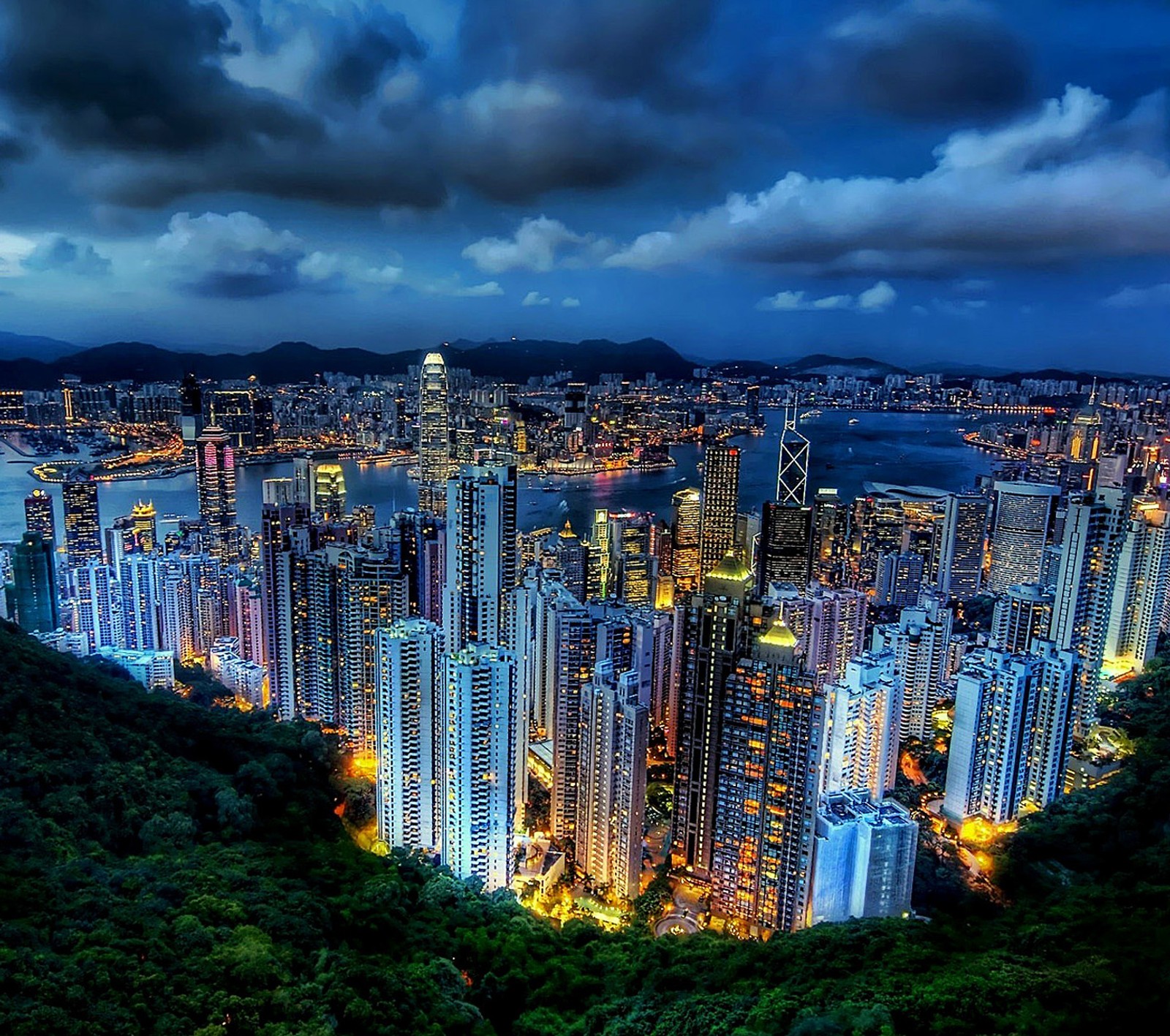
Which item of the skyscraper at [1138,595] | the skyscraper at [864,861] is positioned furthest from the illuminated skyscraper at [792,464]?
the skyscraper at [864,861]

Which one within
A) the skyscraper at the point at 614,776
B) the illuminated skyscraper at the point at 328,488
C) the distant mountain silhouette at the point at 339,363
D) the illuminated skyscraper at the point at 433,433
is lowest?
the skyscraper at the point at 614,776

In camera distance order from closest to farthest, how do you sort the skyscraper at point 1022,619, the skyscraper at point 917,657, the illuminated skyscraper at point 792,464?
the skyscraper at point 1022,619
the skyscraper at point 917,657
the illuminated skyscraper at point 792,464

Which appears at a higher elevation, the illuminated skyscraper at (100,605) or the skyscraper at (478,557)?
the skyscraper at (478,557)

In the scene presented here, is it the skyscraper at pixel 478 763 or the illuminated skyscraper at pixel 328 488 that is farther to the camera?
the illuminated skyscraper at pixel 328 488

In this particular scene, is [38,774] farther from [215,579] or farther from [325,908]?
[215,579]

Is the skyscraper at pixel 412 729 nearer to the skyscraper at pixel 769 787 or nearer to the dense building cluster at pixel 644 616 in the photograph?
the dense building cluster at pixel 644 616

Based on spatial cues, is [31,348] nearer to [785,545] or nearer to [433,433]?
[433,433]
